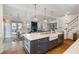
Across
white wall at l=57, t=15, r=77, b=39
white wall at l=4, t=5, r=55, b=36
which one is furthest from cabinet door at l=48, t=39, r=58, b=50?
white wall at l=4, t=5, r=55, b=36

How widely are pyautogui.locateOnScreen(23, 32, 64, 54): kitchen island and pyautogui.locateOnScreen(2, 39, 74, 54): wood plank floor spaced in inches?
3.0

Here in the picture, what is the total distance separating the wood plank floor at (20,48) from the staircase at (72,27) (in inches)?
4.9

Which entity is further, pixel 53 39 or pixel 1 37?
pixel 53 39

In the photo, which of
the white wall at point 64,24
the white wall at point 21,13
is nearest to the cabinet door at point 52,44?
the white wall at point 64,24

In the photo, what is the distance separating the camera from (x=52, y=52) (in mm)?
1971

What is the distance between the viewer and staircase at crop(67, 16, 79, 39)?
1939 millimetres

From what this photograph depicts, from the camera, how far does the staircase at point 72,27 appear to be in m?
1.94

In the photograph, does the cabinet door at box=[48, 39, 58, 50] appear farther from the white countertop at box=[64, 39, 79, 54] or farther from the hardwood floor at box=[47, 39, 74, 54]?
the white countertop at box=[64, 39, 79, 54]

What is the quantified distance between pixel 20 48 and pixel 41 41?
426 mm

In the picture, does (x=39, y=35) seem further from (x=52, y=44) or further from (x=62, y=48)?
(x=62, y=48)

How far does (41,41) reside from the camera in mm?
1986
